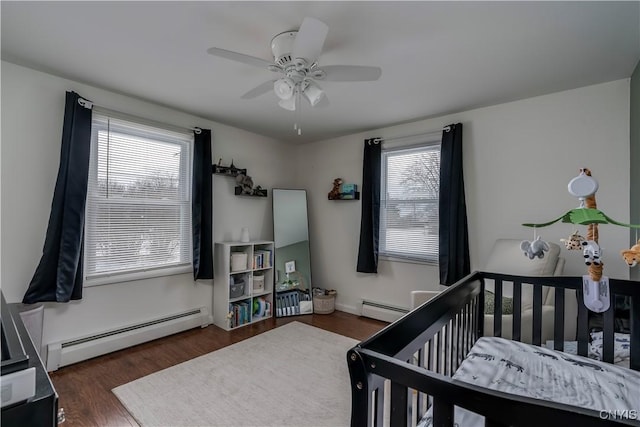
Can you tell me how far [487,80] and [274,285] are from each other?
3.05 meters

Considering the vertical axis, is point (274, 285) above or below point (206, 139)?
below

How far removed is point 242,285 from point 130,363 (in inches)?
48.3

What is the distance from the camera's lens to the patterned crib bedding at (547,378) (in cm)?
103

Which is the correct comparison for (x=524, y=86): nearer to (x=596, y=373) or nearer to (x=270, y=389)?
(x=596, y=373)

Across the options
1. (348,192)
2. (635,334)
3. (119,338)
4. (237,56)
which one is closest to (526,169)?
(635,334)

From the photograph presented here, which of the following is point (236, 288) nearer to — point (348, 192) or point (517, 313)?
point (348, 192)

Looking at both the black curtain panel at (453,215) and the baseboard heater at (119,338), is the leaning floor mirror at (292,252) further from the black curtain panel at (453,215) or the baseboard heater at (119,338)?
the black curtain panel at (453,215)

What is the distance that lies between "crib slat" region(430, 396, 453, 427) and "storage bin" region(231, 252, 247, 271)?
285 cm

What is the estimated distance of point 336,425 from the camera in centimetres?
170

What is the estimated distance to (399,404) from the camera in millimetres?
734

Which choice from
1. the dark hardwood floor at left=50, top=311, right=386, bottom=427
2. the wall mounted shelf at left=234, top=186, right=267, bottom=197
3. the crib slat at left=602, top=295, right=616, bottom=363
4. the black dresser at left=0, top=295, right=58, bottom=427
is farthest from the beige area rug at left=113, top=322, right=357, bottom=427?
the wall mounted shelf at left=234, top=186, right=267, bottom=197

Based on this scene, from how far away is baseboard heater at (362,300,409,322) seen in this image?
3342mm

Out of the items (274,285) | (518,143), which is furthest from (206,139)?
(518,143)

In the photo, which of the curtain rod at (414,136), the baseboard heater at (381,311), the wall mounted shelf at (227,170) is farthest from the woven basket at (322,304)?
the curtain rod at (414,136)
